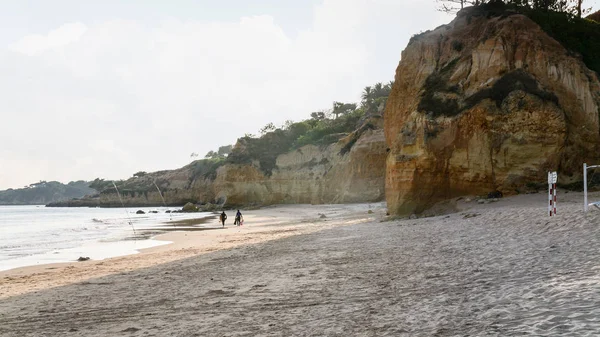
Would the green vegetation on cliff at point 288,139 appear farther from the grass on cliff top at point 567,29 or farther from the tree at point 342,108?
the grass on cliff top at point 567,29

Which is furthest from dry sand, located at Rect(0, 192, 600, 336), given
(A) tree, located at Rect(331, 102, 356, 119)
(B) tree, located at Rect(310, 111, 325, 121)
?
(B) tree, located at Rect(310, 111, 325, 121)

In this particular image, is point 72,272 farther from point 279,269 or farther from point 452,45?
point 452,45

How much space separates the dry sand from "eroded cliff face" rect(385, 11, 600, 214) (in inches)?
317

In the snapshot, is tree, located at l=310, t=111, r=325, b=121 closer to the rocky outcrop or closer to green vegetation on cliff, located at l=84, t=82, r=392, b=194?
green vegetation on cliff, located at l=84, t=82, r=392, b=194

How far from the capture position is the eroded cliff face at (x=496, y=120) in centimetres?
1911

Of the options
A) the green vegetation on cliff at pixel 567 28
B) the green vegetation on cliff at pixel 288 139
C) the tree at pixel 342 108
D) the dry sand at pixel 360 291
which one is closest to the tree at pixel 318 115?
the tree at pixel 342 108

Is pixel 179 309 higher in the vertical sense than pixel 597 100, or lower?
lower

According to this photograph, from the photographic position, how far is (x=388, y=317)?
5.04 metres

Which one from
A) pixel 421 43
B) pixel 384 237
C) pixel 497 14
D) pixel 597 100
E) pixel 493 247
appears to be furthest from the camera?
pixel 421 43

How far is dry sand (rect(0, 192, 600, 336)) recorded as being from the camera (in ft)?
15.2

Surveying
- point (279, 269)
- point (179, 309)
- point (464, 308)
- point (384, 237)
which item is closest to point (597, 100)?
point (384, 237)

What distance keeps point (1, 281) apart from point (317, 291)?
30.3ft

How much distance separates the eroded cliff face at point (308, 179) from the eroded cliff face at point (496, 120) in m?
26.5

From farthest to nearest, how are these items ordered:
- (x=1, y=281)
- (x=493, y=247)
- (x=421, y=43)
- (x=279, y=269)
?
(x=421, y=43) → (x=1, y=281) → (x=279, y=269) → (x=493, y=247)
